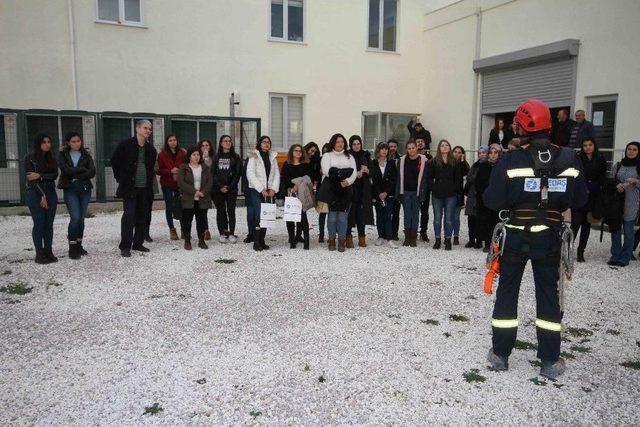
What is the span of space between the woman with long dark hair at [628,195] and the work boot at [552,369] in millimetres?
4364

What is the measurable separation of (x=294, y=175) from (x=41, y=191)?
3582 mm

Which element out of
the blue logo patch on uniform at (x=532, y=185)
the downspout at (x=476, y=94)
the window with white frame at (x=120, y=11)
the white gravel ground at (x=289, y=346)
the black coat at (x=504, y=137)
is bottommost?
the white gravel ground at (x=289, y=346)

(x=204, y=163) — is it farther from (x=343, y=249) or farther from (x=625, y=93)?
(x=625, y=93)

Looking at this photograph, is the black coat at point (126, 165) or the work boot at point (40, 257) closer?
the work boot at point (40, 257)

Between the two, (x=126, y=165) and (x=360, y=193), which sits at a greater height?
(x=126, y=165)

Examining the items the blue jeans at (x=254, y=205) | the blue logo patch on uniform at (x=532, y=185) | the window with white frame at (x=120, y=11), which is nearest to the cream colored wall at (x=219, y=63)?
the window with white frame at (x=120, y=11)

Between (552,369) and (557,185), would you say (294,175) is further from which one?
(552,369)

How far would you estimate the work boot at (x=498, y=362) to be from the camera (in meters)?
4.04

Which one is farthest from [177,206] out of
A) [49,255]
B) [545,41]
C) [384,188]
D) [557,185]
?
[545,41]

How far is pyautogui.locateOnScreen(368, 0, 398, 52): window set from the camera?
16.2 m

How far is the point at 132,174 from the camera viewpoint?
7688 millimetres

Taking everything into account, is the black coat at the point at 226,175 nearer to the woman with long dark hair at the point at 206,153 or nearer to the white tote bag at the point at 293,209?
the woman with long dark hair at the point at 206,153

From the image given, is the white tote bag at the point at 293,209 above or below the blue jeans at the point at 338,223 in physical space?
above

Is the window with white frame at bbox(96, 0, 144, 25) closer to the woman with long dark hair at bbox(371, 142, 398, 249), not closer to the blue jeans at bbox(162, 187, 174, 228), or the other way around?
the blue jeans at bbox(162, 187, 174, 228)
